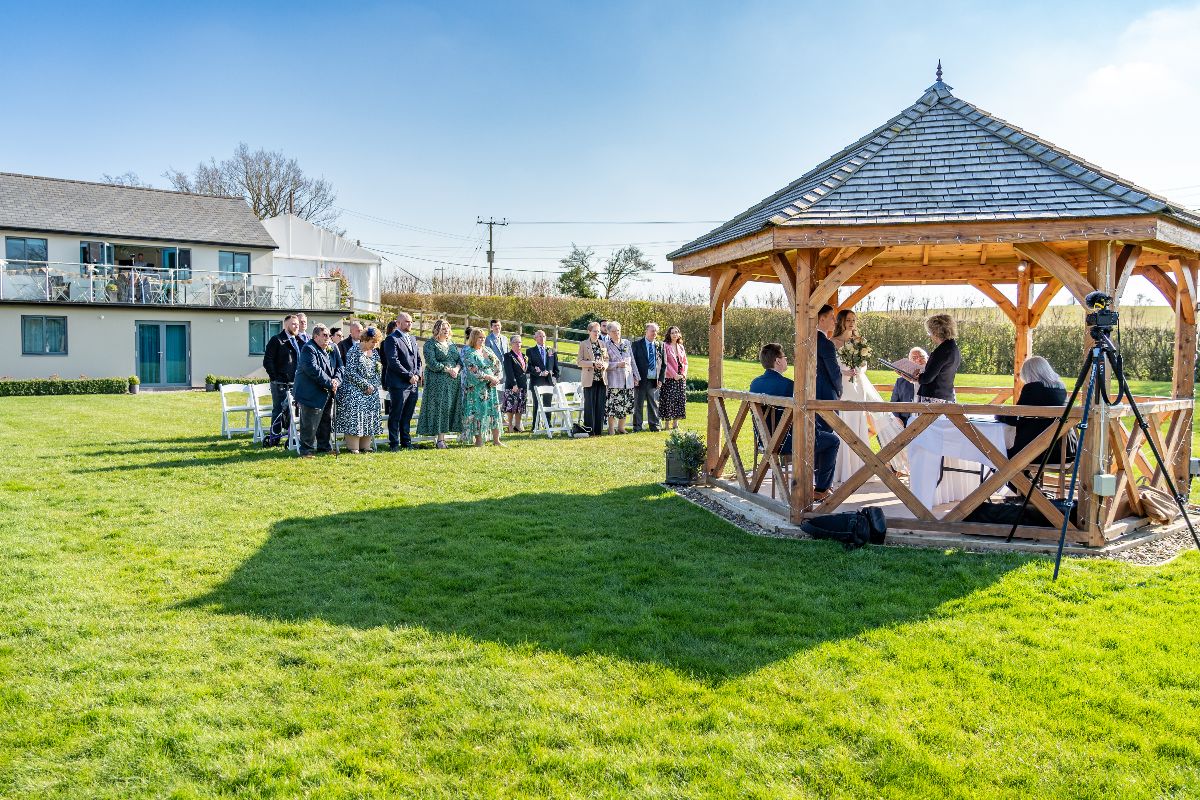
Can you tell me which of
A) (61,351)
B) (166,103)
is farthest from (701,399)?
(61,351)

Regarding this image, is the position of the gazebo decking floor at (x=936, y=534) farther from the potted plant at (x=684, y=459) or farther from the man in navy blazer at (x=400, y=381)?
the man in navy blazer at (x=400, y=381)

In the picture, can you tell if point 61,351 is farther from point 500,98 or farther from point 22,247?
point 500,98

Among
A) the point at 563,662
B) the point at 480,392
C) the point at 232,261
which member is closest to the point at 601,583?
the point at 563,662

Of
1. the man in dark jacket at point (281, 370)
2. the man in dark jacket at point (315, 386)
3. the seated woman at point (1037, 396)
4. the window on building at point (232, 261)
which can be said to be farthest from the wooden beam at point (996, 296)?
the window on building at point (232, 261)

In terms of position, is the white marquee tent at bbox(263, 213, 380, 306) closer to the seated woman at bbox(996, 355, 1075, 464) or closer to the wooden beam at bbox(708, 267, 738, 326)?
the wooden beam at bbox(708, 267, 738, 326)

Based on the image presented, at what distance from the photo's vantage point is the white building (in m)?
29.1

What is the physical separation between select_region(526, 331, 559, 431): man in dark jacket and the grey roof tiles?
77.8ft

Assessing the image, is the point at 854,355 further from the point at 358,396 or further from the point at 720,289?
the point at 358,396

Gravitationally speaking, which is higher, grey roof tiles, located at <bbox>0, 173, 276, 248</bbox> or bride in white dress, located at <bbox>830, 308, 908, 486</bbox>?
grey roof tiles, located at <bbox>0, 173, 276, 248</bbox>

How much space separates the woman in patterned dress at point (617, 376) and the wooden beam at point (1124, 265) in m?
8.38

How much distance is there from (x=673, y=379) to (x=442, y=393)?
15.3ft

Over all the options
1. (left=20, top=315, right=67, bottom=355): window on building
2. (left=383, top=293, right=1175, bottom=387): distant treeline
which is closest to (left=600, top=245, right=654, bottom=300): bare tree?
(left=383, top=293, right=1175, bottom=387): distant treeline

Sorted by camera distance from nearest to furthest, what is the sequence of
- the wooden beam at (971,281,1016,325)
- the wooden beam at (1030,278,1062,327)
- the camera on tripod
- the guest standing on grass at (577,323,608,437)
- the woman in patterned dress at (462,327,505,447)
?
the camera on tripod, the wooden beam at (1030,278,1062,327), the wooden beam at (971,281,1016,325), the woman in patterned dress at (462,327,505,447), the guest standing on grass at (577,323,608,437)

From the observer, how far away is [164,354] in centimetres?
3092
